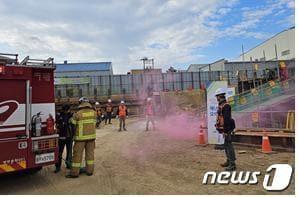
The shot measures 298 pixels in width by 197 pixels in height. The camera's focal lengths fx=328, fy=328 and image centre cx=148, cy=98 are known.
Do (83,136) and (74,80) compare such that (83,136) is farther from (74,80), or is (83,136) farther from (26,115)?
(74,80)

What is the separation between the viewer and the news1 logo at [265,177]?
623cm

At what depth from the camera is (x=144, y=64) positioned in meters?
57.7

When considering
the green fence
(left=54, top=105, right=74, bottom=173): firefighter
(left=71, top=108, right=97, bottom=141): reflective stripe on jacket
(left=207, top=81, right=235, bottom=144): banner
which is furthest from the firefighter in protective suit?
the green fence

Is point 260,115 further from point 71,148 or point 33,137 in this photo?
point 33,137

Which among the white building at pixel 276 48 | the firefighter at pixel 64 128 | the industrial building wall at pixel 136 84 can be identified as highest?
the white building at pixel 276 48

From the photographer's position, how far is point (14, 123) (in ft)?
20.4

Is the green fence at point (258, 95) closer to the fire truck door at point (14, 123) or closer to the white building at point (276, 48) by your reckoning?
the fire truck door at point (14, 123)

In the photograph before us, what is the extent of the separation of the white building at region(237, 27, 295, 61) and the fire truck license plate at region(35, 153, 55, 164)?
40996 millimetres

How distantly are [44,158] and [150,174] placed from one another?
2.32m

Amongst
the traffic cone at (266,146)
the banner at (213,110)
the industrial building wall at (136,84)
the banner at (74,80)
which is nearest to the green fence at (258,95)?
the banner at (213,110)

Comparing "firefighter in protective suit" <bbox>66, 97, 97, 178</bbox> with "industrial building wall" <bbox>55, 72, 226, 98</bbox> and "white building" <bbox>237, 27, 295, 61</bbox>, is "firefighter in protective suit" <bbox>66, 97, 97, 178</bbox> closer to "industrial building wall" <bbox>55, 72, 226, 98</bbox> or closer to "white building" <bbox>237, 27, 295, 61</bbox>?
"industrial building wall" <bbox>55, 72, 226, 98</bbox>

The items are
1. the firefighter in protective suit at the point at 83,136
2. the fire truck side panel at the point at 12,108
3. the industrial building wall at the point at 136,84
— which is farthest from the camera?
the industrial building wall at the point at 136,84

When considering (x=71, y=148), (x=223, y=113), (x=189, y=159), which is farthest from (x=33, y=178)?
(x=223, y=113)

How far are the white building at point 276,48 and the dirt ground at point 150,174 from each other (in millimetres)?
37073
